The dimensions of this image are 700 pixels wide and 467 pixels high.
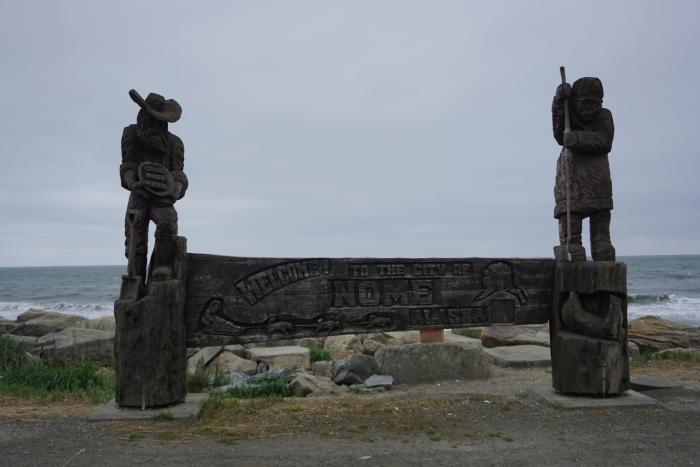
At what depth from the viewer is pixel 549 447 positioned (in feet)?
14.0

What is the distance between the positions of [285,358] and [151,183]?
17.8ft

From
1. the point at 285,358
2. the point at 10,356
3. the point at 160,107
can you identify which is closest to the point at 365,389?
the point at 285,358

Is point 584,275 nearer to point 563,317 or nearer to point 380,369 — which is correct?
point 563,317

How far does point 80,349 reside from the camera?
1020cm

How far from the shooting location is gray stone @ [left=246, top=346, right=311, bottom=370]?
9.61 meters

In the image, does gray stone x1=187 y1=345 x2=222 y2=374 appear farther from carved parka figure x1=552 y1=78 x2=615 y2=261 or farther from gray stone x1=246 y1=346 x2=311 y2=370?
carved parka figure x1=552 y1=78 x2=615 y2=261

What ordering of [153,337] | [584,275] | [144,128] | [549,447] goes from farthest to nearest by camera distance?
[584,275]
[144,128]
[153,337]
[549,447]

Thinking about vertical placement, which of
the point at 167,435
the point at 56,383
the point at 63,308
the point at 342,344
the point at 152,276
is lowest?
the point at 63,308

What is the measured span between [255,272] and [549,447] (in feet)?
10.6

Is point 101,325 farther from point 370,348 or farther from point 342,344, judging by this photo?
point 370,348

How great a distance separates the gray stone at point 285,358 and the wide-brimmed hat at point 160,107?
5.48 metres

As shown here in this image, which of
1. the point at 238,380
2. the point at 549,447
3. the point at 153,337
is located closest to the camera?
the point at 549,447

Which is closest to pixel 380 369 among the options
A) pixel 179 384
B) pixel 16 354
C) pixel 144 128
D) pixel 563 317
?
pixel 563 317

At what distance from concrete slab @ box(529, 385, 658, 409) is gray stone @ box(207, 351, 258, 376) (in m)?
5.37
